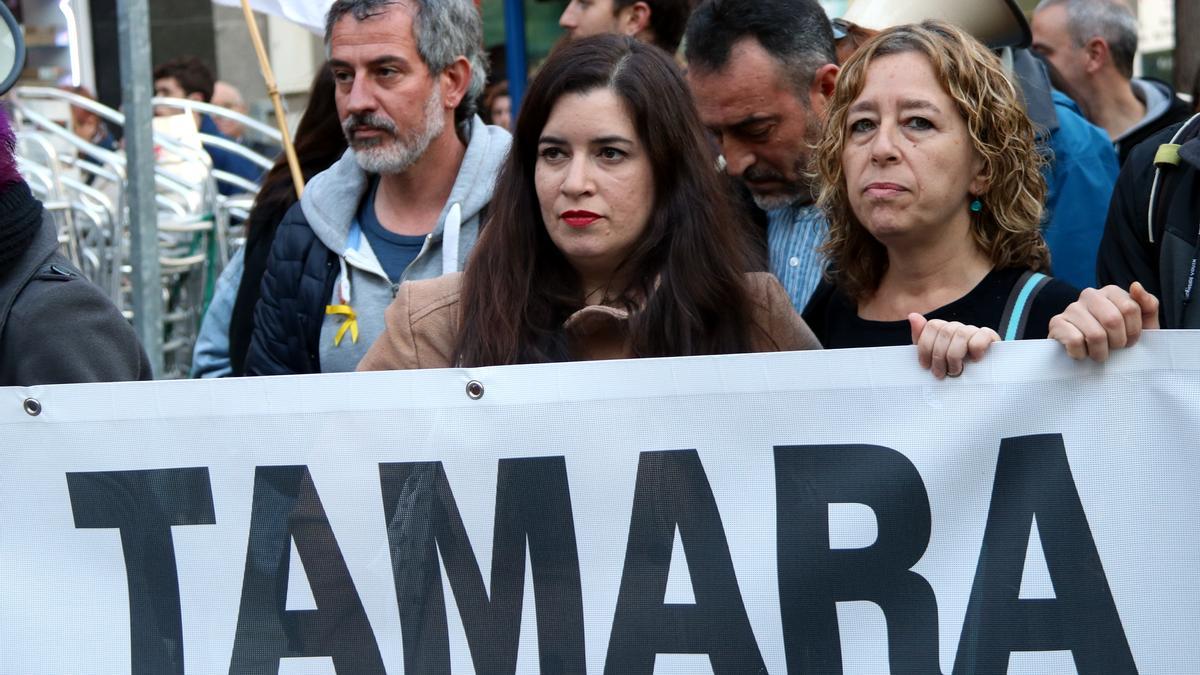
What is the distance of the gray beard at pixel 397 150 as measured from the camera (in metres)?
4.15

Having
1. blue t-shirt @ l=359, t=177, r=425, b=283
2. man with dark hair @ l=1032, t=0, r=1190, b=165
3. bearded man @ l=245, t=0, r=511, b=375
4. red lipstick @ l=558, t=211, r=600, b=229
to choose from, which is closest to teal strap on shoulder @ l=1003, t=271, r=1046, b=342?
red lipstick @ l=558, t=211, r=600, b=229

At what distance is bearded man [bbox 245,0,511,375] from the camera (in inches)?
157

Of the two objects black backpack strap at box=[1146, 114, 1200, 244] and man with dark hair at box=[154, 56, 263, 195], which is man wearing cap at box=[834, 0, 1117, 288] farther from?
man with dark hair at box=[154, 56, 263, 195]

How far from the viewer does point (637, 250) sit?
10.1 ft

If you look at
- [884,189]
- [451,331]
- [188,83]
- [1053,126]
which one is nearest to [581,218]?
[451,331]

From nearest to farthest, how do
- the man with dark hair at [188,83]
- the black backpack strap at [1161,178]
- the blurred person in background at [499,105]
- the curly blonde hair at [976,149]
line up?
the curly blonde hair at [976,149] → the black backpack strap at [1161,178] → the blurred person in background at [499,105] → the man with dark hair at [188,83]

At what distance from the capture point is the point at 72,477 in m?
2.90

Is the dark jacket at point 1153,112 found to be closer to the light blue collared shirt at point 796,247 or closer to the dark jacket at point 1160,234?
the light blue collared shirt at point 796,247

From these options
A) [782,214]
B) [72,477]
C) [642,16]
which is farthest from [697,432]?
[642,16]

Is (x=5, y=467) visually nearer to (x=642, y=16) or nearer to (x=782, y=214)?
(x=782, y=214)

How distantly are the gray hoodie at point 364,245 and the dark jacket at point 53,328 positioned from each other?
814 mm

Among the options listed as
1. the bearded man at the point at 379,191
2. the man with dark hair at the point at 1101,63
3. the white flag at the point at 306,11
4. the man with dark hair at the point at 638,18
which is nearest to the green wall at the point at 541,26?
the man with dark hair at the point at 1101,63

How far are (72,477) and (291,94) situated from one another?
1336 centimetres

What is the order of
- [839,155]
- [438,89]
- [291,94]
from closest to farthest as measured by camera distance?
[839,155], [438,89], [291,94]
